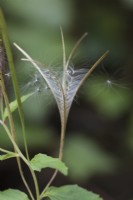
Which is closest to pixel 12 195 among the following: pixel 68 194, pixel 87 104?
pixel 68 194

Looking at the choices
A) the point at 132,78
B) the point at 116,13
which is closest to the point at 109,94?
the point at 132,78

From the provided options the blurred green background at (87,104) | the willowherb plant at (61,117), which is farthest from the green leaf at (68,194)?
the blurred green background at (87,104)

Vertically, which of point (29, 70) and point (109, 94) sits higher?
point (29, 70)

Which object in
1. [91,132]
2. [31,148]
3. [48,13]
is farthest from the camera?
[91,132]

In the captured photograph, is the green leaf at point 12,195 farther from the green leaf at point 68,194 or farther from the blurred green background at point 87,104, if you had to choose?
the blurred green background at point 87,104

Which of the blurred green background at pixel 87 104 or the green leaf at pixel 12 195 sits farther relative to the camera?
the blurred green background at pixel 87 104

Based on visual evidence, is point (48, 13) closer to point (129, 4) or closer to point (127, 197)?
point (129, 4)

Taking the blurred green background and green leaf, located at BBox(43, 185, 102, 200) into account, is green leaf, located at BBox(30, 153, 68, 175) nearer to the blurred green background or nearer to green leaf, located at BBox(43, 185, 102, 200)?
green leaf, located at BBox(43, 185, 102, 200)
